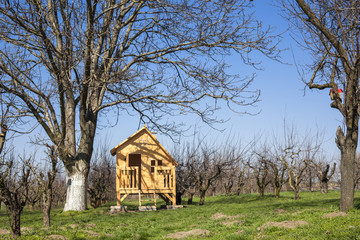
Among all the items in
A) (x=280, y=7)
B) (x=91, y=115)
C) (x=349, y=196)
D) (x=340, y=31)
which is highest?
(x=280, y=7)

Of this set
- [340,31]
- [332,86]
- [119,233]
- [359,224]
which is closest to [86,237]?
[119,233]

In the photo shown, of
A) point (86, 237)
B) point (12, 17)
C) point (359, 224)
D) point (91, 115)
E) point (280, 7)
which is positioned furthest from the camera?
point (91, 115)

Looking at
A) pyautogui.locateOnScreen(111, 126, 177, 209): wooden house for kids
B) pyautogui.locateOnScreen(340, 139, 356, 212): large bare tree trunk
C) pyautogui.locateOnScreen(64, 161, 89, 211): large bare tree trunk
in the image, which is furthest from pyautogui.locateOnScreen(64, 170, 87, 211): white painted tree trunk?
pyautogui.locateOnScreen(340, 139, 356, 212): large bare tree trunk

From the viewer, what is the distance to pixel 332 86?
1446 cm

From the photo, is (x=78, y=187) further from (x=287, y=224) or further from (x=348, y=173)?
(x=348, y=173)

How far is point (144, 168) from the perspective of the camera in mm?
21719

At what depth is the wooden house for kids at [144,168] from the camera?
2128 centimetres

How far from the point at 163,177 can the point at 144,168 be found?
4.09 feet

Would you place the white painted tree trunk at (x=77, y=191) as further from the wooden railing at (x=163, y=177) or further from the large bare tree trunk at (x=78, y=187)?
the wooden railing at (x=163, y=177)

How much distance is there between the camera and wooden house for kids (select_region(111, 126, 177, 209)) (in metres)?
21.3

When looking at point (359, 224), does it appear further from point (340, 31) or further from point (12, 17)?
point (12, 17)

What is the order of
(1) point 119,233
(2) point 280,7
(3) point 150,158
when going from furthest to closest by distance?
1. (3) point 150,158
2. (2) point 280,7
3. (1) point 119,233

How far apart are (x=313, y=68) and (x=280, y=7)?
2851mm

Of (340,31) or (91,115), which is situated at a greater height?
(340,31)
